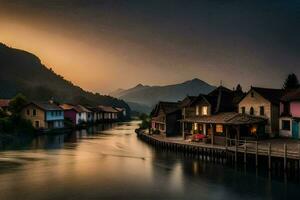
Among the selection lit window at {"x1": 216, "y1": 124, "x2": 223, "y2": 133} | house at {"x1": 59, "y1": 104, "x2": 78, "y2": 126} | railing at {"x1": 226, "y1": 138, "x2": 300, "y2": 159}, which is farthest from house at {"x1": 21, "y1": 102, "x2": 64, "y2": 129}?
railing at {"x1": 226, "y1": 138, "x2": 300, "y2": 159}

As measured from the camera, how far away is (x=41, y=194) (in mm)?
31719

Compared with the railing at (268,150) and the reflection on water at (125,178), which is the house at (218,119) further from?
the reflection on water at (125,178)

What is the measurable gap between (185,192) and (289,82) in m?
82.3

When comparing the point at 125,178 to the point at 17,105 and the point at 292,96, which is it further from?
the point at 17,105

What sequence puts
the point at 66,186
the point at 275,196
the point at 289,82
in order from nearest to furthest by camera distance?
the point at 275,196, the point at 66,186, the point at 289,82

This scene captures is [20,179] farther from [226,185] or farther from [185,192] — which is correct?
[226,185]

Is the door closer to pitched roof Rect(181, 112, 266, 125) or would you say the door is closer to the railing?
pitched roof Rect(181, 112, 266, 125)

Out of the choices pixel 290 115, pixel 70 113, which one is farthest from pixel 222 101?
pixel 70 113

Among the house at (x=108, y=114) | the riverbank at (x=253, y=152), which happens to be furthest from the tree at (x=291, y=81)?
the house at (x=108, y=114)

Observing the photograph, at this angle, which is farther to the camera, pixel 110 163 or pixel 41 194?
pixel 110 163

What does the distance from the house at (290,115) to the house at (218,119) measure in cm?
318

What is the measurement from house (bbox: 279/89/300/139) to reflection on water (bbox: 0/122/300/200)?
13.8 m

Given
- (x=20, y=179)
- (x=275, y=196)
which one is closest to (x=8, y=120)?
(x=20, y=179)

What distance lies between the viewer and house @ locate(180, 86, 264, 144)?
2027 inches
